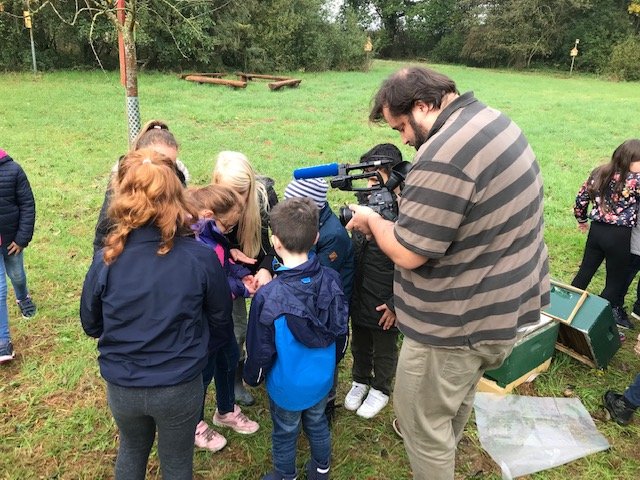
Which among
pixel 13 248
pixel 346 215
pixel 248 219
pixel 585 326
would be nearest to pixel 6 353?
pixel 13 248

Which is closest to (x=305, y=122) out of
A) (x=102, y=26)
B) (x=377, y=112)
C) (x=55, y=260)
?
(x=55, y=260)

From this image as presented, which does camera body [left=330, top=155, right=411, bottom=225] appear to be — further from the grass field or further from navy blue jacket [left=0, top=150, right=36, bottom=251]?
navy blue jacket [left=0, top=150, right=36, bottom=251]

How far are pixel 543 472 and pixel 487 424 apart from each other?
1.35 feet

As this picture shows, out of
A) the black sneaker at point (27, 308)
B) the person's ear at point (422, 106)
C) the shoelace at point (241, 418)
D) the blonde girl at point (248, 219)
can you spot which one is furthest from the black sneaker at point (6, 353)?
the person's ear at point (422, 106)

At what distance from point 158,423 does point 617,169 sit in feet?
12.3

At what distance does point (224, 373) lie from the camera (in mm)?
2895

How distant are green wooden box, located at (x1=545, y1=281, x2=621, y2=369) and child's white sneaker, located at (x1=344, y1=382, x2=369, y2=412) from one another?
4.66ft

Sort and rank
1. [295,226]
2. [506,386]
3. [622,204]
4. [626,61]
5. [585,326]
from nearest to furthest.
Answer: [295,226] → [506,386] → [585,326] → [622,204] → [626,61]

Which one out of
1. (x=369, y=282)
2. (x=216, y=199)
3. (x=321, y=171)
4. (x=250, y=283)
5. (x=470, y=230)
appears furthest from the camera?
(x=369, y=282)

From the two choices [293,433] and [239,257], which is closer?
[293,433]

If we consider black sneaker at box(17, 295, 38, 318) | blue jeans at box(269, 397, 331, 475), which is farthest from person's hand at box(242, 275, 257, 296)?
black sneaker at box(17, 295, 38, 318)

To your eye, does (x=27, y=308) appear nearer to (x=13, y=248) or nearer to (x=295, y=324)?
(x=13, y=248)

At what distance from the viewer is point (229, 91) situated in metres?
16.7

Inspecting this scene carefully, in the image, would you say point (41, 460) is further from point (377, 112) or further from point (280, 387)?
point (377, 112)
